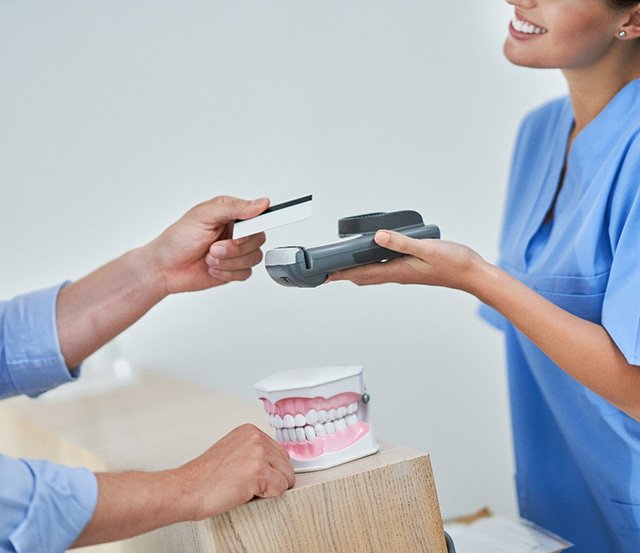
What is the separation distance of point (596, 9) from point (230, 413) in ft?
3.30

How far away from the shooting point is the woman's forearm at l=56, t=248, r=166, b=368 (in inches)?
65.8

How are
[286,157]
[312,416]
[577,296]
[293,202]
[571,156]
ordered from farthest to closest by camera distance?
[286,157] < [571,156] < [577,296] < [293,202] < [312,416]

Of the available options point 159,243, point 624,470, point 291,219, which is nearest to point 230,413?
point 159,243

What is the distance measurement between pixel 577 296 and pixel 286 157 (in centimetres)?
105

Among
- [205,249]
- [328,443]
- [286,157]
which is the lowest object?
[328,443]

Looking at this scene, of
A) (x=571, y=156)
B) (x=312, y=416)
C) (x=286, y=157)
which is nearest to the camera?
(x=312, y=416)

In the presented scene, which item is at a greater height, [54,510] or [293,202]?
[293,202]

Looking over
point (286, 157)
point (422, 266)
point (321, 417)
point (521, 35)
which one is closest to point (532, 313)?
point (422, 266)

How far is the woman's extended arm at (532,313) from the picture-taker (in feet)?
4.51

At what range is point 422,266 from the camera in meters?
1.40

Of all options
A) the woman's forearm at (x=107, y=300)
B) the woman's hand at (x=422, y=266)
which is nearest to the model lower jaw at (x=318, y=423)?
the woman's hand at (x=422, y=266)

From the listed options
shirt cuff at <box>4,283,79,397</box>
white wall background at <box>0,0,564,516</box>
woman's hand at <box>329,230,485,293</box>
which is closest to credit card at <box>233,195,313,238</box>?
woman's hand at <box>329,230,485,293</box>

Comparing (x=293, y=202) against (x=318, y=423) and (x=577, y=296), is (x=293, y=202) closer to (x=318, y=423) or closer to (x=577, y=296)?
(x=318, y=423)

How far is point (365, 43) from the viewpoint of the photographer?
8.09 feet
